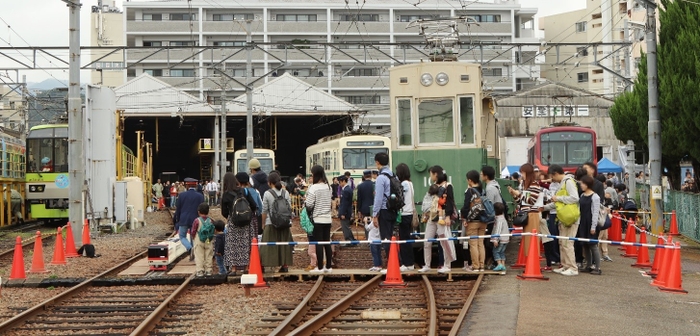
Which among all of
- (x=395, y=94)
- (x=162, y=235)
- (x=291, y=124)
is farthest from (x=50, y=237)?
(x=291, y=124)

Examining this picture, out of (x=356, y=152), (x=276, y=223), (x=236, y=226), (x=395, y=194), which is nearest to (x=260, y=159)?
(x=356, y=152)

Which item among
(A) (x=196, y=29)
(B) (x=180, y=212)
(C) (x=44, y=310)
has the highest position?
(A) (x=196, y=29)

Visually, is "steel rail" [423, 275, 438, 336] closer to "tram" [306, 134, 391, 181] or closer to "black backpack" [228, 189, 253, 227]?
"black backpack" [228, 189, 253, 227]

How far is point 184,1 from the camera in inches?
2813

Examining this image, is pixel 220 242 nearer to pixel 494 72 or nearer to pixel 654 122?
pixel 654 122

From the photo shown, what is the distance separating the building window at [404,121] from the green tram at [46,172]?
52.1 ft

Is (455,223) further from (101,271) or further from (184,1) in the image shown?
(184,1)

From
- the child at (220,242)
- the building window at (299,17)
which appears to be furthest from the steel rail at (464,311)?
the building window at (299,17)

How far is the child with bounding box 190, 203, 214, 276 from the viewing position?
1316 centimetres

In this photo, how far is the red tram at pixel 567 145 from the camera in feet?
107

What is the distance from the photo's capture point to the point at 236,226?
12.8 meters

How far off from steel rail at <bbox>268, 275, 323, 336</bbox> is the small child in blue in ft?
9.06

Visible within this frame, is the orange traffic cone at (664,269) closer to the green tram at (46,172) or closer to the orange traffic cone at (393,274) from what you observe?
the orange traffic cone at (393,274)

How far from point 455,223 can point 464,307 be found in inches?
182
